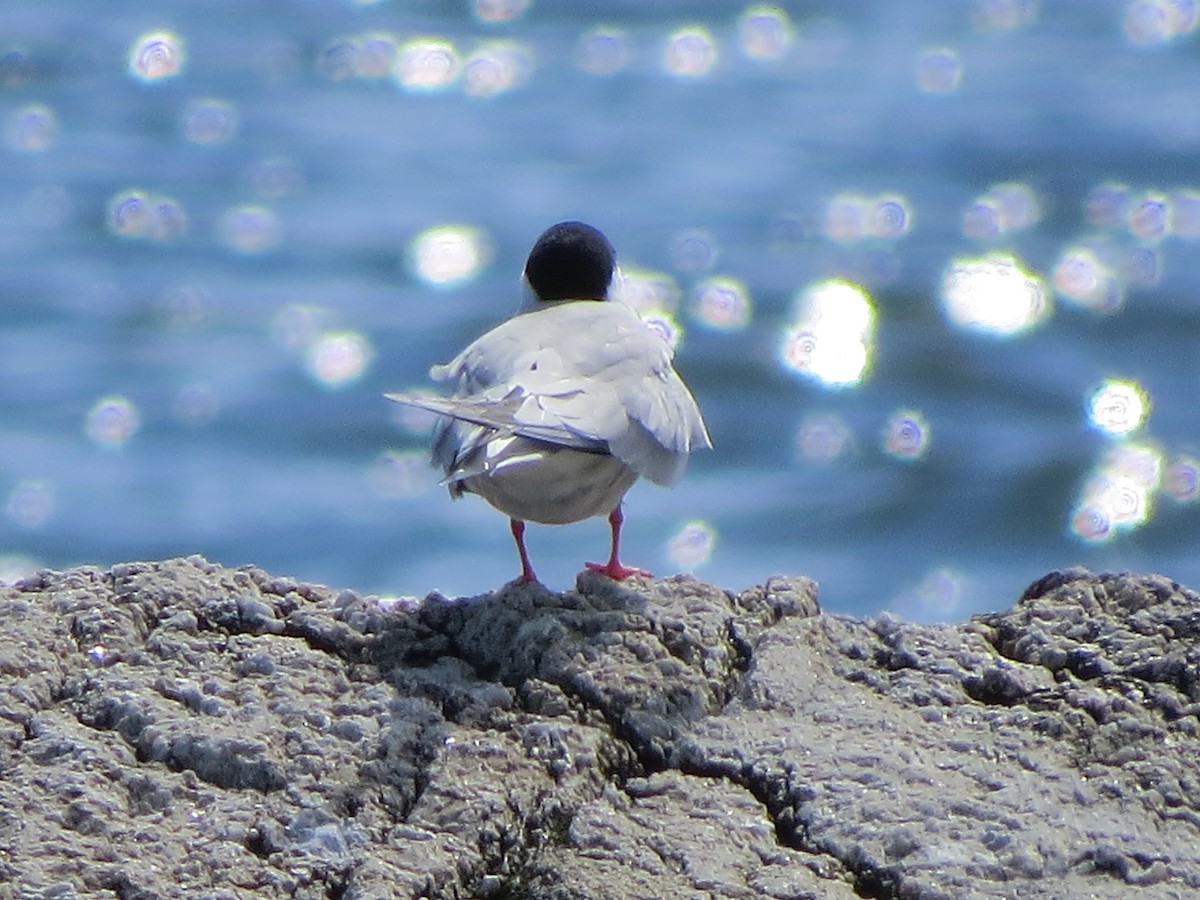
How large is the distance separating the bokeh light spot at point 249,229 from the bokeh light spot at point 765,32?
4.92m

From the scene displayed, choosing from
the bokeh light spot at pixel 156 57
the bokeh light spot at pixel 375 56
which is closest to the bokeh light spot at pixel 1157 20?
the bokeh light spot at pixel 375 56

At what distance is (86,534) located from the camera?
12.3 metres

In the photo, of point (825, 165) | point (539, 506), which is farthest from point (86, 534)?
point (539, 506)

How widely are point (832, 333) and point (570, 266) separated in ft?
28.8

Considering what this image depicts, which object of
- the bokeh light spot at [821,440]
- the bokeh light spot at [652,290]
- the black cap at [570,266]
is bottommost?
the black cap at [570,266]

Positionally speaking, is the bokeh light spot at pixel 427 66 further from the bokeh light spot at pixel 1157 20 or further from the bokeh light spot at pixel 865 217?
the bokeh light spot at pixel 1157 20

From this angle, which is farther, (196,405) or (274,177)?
(274,177)

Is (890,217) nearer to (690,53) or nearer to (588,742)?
(690,53)

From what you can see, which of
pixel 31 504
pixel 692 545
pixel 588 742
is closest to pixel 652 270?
pixel 692 545

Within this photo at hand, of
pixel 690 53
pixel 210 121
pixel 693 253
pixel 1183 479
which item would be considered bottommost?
pixel 1183 479

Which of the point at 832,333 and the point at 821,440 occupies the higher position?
the point at 832,333

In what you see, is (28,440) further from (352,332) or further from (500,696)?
(500,696)

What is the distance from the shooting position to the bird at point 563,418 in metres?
4.41

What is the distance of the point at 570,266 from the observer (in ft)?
19.3
